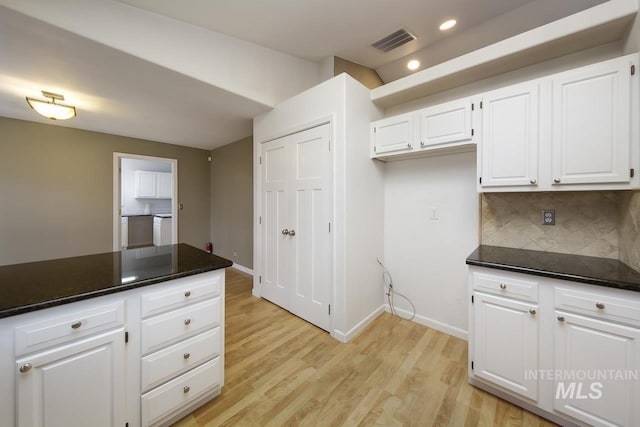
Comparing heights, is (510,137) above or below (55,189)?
above

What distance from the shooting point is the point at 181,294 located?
4.49ft

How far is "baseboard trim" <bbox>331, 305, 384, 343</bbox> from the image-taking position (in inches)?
88.1

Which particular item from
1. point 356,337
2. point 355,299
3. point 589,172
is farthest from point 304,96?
point 356,337

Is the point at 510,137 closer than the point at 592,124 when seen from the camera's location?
No

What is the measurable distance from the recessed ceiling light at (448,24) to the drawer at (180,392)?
349cm

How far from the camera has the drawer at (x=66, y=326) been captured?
948 mm

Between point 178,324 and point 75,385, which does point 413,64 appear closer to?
point 178,324

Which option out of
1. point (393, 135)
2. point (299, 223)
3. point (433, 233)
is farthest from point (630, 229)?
point (299, 223)

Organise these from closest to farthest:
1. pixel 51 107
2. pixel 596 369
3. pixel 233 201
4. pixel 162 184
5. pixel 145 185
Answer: pixel 596 369, pixel 51 107, pixel 233 201, pixel 145 185, pixel 162 184

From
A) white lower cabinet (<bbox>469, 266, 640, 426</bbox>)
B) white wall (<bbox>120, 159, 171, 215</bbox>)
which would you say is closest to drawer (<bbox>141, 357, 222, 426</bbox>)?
white lower cabinet (<bbox>469, 266, 640, 426</bbox>)

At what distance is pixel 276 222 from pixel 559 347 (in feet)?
8.45

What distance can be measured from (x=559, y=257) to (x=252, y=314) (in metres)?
2.84

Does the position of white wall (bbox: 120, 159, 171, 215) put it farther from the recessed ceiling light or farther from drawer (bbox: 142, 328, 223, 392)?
the recessed ceiling light

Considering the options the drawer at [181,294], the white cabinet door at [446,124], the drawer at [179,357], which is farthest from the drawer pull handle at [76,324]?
the white cabinet door at [446,124]
